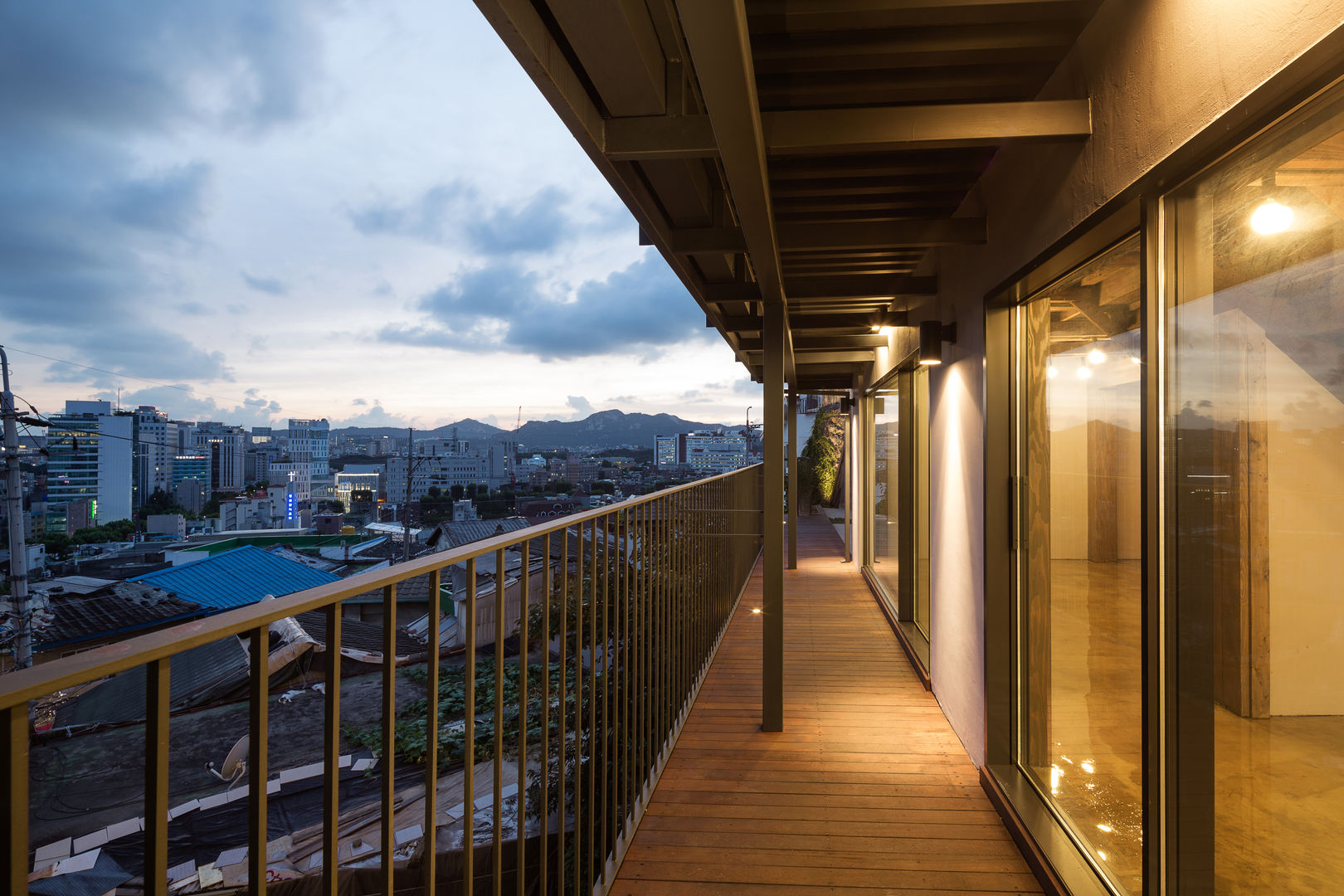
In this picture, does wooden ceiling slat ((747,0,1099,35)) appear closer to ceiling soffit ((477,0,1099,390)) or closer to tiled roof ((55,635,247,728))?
ceiling soffit ((477,0,1099,390))

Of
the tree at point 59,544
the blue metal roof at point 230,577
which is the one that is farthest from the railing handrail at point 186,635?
the tree at point 59,544

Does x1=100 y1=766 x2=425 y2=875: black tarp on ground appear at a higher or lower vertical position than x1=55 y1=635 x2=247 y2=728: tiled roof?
lower

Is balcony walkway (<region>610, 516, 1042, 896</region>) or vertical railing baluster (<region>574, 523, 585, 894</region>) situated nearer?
vertical railing baluster (<region>574, 523, 585, 894</region>)

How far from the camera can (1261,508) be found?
1244mm

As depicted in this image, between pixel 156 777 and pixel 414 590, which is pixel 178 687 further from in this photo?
pixel 414 590

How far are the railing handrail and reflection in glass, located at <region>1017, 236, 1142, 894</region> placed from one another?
1.80m

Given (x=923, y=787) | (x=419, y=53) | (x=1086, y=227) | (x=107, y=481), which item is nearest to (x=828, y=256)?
(x=1086, y=227)

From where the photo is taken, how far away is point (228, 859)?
2.02 ft

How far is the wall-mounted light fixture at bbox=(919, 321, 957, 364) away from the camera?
328 centimetres

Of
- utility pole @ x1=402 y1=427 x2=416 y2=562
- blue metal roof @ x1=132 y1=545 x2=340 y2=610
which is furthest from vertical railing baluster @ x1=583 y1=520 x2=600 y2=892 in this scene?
blue metal roof @ x1=132 y1=545 x2=340 y2=610

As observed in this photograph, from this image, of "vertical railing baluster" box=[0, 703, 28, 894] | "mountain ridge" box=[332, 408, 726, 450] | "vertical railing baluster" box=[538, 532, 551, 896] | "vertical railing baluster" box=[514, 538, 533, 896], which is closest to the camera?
"vertical railing baluster" box=[0, 703, 28, 894]

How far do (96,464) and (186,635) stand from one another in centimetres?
1005

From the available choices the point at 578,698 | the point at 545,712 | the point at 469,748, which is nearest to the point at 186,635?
the point at 469,748

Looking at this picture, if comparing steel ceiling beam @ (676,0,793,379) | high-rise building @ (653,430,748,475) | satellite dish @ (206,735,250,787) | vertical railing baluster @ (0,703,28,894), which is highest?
steel ceiling beam @ (676,0,793,379)
